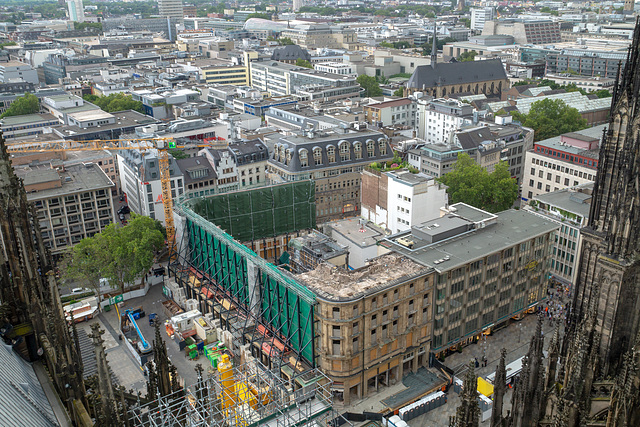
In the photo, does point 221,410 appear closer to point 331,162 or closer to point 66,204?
point 66,204

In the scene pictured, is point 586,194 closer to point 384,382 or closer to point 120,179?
point 384,382

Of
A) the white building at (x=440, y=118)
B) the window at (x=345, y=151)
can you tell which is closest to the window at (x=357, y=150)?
the window at (x=345, y=151)

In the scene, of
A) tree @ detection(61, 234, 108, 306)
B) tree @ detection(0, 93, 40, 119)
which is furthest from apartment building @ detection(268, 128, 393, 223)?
tree @ detection(0, 93, 40, 119)

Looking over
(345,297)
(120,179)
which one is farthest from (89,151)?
(345,297)

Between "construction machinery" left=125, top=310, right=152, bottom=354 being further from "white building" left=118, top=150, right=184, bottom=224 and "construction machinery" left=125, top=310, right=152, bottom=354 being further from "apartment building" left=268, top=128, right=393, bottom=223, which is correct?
"apartment building" left=268, top=128, right=393, bottom=223

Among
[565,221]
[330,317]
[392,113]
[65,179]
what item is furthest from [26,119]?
[565,221]
